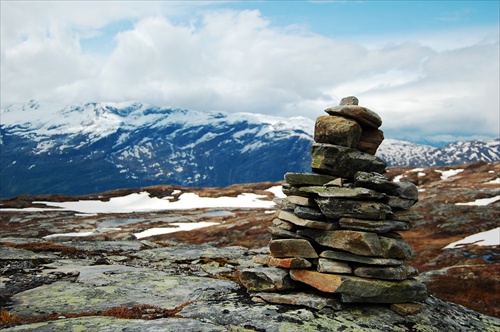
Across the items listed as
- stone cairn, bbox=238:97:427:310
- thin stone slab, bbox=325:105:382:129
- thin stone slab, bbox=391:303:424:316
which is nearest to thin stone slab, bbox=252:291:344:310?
stone cairn, bbox=238:97:427:310

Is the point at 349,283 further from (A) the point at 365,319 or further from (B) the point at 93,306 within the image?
(B) the point at 93,306

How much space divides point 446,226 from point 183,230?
56.4 meters

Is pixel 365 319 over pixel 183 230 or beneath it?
over

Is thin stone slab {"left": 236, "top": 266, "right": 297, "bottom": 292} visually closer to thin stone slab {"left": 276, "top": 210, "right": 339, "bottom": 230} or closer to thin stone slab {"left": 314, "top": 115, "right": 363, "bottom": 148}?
thin stone slab {"left": 276, "top": 210, "right": 339, "bottom": 230}

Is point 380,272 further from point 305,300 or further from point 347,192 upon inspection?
point 347,192

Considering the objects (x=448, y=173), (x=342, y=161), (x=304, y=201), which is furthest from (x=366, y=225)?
(x=448, y=173)

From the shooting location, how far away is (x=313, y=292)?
17656 millimetres

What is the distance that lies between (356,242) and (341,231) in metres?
0.86

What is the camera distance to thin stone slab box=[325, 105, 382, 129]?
1867cm

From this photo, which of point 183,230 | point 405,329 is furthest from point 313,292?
point 183,230

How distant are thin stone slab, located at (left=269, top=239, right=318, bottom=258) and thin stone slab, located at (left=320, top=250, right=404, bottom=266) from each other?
0.71 meters

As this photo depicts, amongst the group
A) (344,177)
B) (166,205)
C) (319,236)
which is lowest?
(166,205)

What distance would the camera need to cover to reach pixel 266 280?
1777 centimetres

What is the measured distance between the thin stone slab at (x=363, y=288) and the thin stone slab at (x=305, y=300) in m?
0.40
